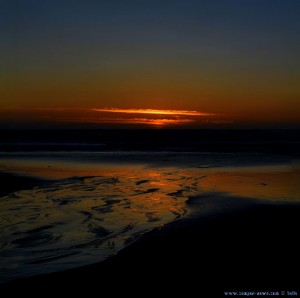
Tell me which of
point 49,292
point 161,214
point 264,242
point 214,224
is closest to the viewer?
point 49,292

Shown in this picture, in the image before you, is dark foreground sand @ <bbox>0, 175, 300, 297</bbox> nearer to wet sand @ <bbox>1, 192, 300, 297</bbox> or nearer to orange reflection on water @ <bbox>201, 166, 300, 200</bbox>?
wet sand @ <bbox>1, 192, 300, 297</bbox>

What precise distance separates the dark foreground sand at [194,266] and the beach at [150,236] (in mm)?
15

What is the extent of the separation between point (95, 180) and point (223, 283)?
11.3m

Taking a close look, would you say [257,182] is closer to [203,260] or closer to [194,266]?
[203,260]

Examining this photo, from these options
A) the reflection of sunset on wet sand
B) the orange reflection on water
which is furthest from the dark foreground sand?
the orange reflection on water

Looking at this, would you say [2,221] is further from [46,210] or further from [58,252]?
[58,252]

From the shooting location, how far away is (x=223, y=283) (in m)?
6.38

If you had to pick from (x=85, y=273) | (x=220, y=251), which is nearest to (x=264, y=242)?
(x=220, y=251)

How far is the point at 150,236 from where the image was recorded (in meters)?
8.81

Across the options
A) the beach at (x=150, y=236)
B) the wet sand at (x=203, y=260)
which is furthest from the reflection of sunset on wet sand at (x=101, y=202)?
the wet sand at (x=203, y=260)

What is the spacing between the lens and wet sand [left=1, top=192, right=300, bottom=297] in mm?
6219

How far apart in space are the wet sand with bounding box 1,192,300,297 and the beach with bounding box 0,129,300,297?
0.05 feet

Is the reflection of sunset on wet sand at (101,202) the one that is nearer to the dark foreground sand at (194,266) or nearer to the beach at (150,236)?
the beach at (150,236)

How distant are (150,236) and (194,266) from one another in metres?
1.89
